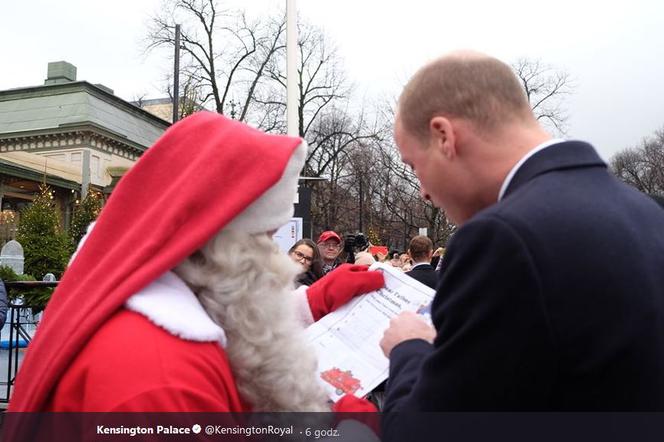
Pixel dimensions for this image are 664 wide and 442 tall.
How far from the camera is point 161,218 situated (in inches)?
58.2

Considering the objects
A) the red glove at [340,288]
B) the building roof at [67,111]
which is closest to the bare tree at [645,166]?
the building roof at [67,111]

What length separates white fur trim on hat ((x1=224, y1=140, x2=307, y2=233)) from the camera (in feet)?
5.35

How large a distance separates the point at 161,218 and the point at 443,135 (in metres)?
0.82

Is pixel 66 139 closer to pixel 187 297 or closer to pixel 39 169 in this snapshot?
pixel 39 169

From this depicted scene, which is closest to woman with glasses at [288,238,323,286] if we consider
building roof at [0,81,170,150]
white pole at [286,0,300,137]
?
white pole at [286,0,300,137]

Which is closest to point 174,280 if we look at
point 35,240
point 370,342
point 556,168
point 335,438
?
point 335,438

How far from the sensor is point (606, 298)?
1256 millimetres

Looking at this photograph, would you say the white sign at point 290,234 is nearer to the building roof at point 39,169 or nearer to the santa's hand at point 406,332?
the santa's hand at point 406,332

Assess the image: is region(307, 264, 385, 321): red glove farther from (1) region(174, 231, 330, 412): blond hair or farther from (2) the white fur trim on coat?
(2) the white fur trim on coat

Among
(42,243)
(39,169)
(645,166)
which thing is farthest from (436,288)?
(645,166)

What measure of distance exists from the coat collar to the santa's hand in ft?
1.64

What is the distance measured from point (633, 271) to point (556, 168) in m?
0.33

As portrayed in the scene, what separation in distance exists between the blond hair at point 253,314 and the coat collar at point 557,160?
28.2 inches

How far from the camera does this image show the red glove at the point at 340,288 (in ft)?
7.59
